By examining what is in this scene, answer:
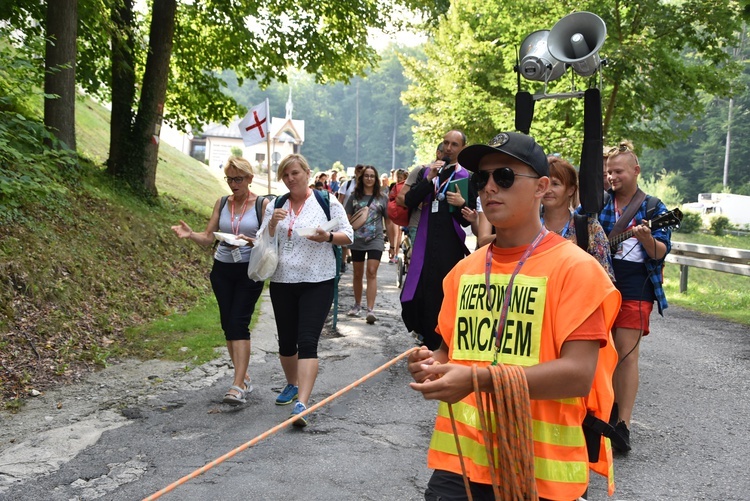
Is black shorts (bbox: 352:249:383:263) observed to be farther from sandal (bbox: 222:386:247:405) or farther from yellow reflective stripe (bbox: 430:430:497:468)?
yellow reflective stripe (bbox: 430:430:497:468)

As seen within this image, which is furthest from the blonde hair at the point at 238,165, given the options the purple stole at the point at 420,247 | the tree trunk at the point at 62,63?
the tree trunk at the point at 62,63

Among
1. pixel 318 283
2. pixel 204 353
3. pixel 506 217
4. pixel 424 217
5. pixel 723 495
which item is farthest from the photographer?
pixel 204 353

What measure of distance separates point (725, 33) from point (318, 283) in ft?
48.2

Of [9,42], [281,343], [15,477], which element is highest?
[9,42]

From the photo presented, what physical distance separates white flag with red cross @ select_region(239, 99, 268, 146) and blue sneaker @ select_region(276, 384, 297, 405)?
15.5ft

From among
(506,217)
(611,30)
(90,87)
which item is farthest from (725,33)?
(506,217)

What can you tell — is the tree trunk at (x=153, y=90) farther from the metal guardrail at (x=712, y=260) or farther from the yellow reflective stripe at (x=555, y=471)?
the yellow reflective stripe at (x=555, y=471)

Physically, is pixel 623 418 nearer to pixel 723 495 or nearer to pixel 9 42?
pixel 723 495

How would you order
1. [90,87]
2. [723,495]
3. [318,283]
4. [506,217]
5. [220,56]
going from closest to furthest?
[506,217] < [723,495] < [318,283] < [90,87] < [220,56]

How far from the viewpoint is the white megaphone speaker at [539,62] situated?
785 centimetres

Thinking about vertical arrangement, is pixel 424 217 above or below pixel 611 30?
below

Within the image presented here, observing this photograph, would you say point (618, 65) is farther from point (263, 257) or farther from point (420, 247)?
point (263, 257)

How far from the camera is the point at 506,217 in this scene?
257cm

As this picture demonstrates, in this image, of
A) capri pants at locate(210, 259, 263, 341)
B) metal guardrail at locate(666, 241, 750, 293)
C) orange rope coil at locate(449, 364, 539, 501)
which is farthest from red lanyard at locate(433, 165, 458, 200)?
metal guardrail at locate(666, 241, 750, 293)
